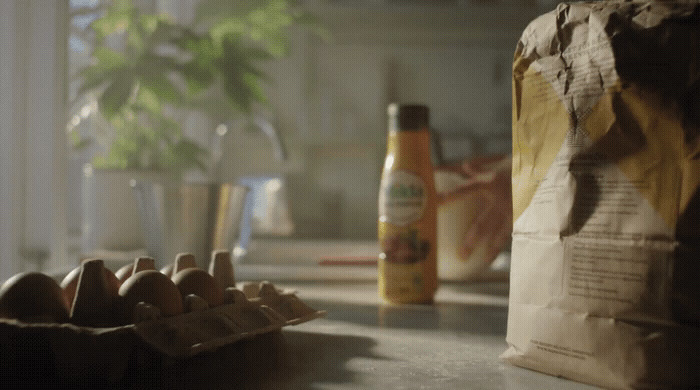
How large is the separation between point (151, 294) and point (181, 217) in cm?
54

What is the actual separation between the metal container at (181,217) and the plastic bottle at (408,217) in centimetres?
30

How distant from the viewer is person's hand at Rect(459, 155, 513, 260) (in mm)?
1121

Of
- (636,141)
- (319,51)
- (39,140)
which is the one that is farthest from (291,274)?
(319,51)

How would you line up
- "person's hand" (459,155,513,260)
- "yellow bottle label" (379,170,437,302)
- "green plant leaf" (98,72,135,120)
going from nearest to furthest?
"yellow bottle label" (379,170,437,302) → "person's hand" (459,155,513,260) → "green plant leaf" (98,72,135,120)

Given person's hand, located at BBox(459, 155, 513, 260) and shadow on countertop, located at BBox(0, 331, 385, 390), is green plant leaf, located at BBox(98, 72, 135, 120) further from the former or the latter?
shadow on countertop, located at BBox(0, 331, 385, 390)

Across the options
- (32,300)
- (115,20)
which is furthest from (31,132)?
(32,300)

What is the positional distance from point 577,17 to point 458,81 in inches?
145

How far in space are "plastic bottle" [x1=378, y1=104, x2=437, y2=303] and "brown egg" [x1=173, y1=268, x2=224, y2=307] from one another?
14.9 inches

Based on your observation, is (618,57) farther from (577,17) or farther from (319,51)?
(319,51)

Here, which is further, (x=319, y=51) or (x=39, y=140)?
(x=319, y=51)

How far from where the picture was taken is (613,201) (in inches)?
15.9

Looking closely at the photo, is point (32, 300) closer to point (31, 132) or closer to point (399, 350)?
point (399, 350)

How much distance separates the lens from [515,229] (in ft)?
1.60

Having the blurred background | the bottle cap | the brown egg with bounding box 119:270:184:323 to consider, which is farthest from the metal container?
the blurred background
